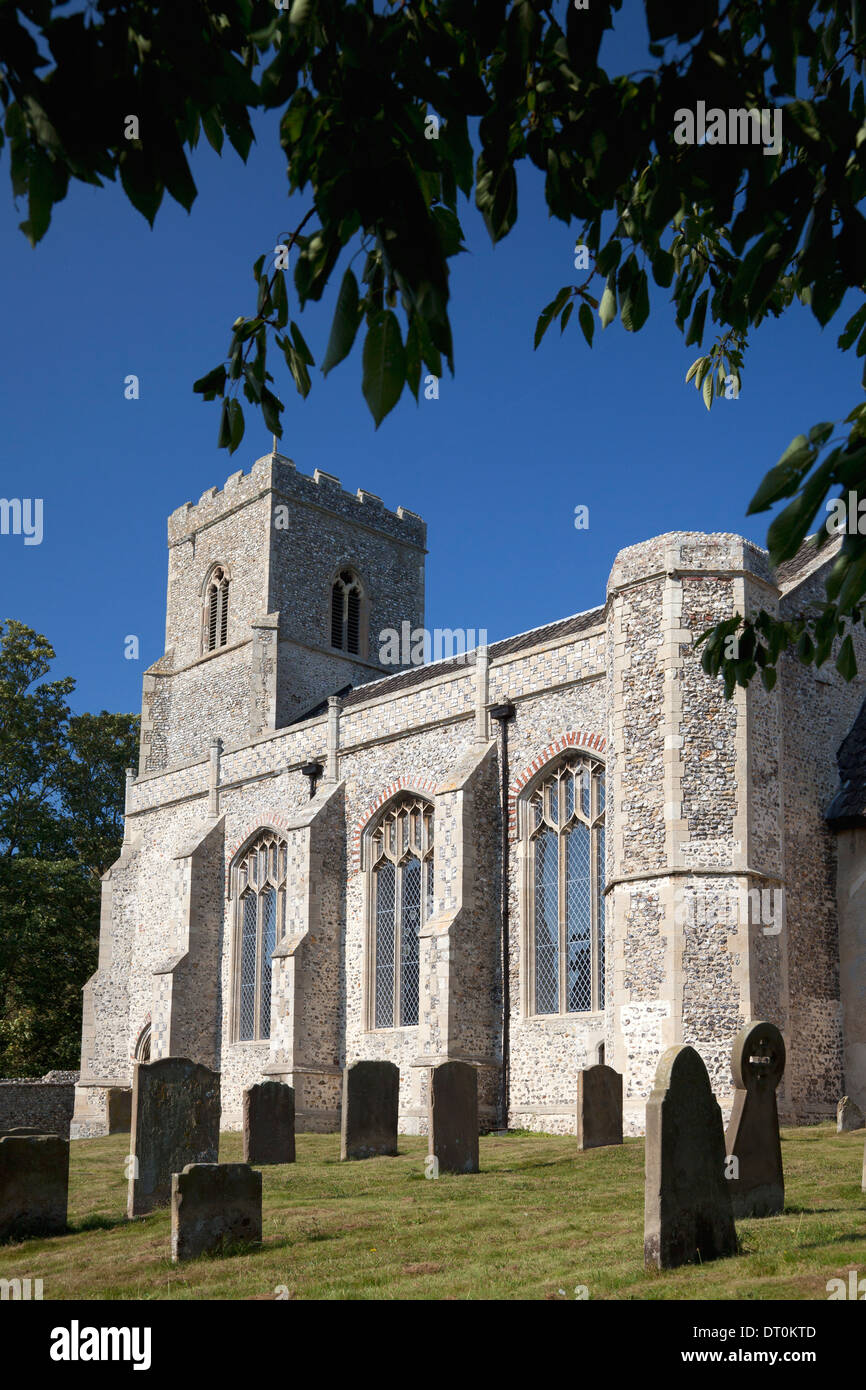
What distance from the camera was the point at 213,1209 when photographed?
9.14 meters

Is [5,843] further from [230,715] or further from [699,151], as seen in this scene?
[699,151]

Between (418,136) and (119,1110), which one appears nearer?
(418,136)

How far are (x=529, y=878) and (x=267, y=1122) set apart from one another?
21.7ft

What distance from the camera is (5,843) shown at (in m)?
38.1

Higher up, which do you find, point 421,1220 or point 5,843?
point 5,843

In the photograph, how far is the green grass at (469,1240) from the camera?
282 inches

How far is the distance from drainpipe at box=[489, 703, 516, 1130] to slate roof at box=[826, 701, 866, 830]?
492 cm

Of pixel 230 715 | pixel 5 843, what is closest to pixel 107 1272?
pixel 230 715

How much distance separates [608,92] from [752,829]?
1368 centimetres

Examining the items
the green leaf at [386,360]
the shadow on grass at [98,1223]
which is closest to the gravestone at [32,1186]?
the shadow on grass at [98,1223]

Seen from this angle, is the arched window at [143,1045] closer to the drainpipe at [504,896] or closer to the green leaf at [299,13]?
the drainpipe at [504,896]

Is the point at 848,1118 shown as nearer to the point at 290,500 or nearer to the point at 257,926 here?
the point at 257,926

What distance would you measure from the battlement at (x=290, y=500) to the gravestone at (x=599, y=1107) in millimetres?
21573

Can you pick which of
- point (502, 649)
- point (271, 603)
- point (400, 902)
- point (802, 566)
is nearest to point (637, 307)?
point (802, 566)
